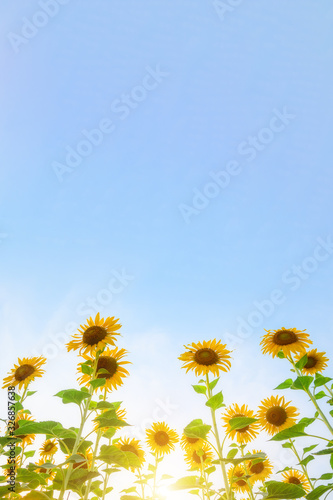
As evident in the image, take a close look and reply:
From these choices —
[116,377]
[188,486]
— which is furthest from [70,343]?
[188,486]

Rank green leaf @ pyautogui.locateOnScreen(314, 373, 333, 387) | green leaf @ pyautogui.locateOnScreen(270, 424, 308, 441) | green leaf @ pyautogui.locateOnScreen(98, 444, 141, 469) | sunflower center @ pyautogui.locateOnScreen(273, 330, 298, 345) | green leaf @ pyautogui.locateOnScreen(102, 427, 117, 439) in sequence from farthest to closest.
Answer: sunflower center @ pyautogui.locateOnScreen(273, 330, 298, 345), green leaf @ pyautogui.locateOnScreen(314, 373, 333, 387), green leaf @ pyautogui.locateOnScreen(102, 427, 117, 439), green leaf @ pyautogui.locateOnScreen(270, 424, 308, 441), green leaf @ pyautogui.locateOnScreen(98, 444, 141, 469)

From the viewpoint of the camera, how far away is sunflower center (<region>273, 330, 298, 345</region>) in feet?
19.0

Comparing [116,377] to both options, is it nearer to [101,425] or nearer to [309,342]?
[101,425]

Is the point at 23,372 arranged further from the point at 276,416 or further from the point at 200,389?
the point at 276,416

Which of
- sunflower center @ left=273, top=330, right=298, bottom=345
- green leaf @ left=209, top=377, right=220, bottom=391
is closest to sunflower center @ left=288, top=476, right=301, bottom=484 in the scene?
sunflower center @ left=273, top=330, right=298, bottom=345

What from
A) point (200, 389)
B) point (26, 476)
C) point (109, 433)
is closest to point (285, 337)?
point (200, 389)

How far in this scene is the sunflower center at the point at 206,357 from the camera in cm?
500

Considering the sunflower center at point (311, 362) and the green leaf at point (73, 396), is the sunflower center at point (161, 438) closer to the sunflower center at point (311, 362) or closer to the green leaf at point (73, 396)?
the sunflower center at point (311, 362)

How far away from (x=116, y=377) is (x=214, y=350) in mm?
1474

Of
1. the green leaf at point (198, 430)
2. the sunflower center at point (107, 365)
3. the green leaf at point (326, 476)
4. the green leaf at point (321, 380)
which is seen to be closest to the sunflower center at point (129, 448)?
the sunflower center at point (107, 365)

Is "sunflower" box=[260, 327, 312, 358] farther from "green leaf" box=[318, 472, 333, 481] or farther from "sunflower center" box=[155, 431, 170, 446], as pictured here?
"sunflower center" box=[155, 431, 170, 446]

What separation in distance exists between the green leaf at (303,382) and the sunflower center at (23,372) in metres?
3.92

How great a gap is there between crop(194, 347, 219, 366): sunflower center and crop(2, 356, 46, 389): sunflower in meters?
2.50

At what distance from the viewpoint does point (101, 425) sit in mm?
3463
